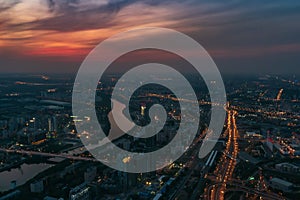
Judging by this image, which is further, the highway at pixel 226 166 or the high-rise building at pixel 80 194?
the highway at pixel 226 166

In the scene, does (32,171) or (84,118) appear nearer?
(32,171)

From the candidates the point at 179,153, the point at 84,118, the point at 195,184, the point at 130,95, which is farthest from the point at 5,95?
the point at 195,184

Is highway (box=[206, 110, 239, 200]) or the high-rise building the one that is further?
highway (box=[206, 110, 239, 200])

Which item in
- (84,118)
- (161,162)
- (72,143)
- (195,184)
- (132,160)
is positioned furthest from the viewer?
(84,118)

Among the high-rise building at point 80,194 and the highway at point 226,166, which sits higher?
the high-rise building at point 80,194

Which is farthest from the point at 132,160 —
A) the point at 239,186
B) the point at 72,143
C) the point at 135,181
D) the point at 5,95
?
the point at 5,95

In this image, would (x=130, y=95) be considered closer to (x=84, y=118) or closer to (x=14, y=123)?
(x=84, y=118)

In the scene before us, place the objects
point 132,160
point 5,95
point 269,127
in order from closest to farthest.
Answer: point 132,160 < point 269,127 < point 5,95

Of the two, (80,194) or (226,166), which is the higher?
(80,194)

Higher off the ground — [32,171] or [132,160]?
[132,160]

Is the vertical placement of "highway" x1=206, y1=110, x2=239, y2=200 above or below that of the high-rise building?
below

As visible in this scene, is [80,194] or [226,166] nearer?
[80,194]
